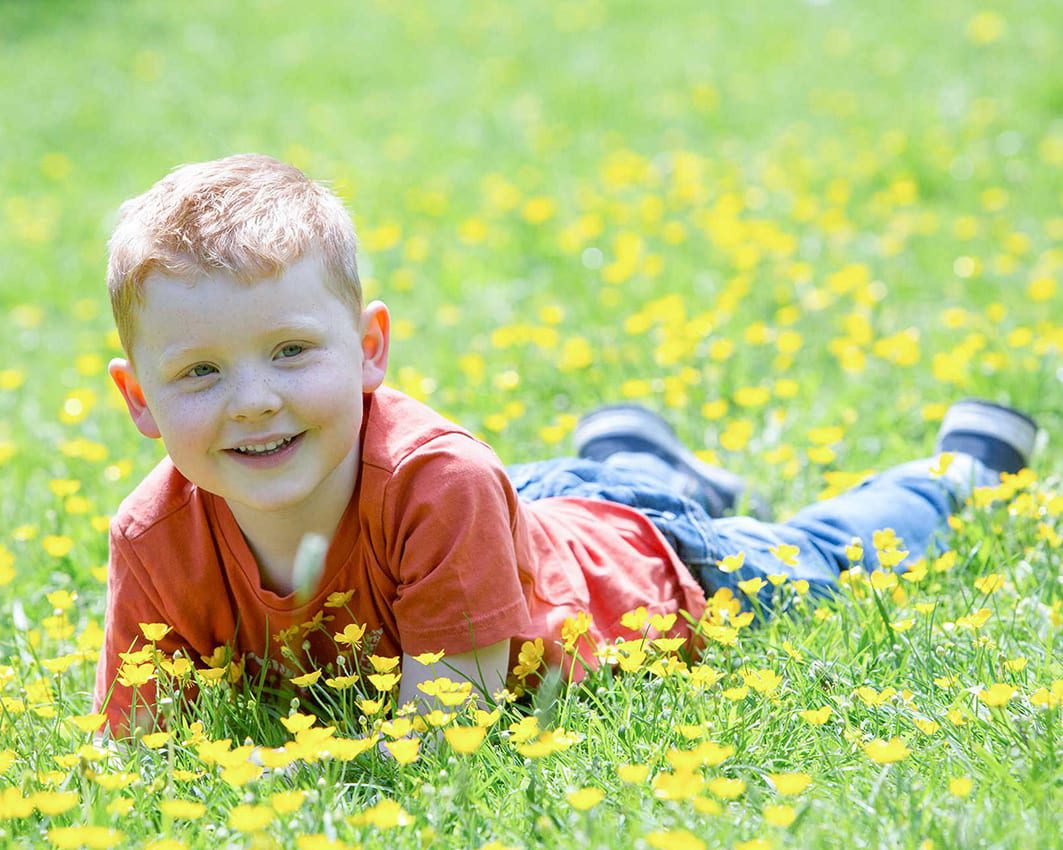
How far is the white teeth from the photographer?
226 centimetres

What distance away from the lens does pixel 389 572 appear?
94.4 inches

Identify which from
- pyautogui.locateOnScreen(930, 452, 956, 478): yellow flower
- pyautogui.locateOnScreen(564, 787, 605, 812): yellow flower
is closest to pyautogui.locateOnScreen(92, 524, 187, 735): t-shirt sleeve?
pyautogui.locateOnScreen(564, 787, 605, 812): yellow flower

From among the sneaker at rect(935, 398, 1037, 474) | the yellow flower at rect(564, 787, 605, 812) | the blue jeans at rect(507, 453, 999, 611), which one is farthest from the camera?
the sneaker at rect(935, 398, 1037, 474)

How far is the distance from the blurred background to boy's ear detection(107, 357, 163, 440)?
926 mm

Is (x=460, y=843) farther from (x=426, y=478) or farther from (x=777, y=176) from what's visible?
(x=777, y=176)

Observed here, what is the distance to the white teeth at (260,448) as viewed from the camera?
2262 mm

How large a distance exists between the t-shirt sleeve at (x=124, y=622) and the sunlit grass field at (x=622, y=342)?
0.08 m

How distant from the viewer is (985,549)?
283 cm

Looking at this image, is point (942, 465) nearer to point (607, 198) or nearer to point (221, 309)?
point (221, 309)

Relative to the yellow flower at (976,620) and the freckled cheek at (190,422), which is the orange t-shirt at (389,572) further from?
the yellow flower at (976,620)

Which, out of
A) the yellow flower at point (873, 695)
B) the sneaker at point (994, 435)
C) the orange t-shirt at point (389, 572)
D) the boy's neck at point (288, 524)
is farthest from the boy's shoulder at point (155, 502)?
the sneaker at point (994, 435)

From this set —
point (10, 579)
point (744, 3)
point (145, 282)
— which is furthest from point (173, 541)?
point (744, 3)

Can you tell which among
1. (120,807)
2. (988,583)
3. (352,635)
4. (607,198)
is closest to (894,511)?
(988,583)

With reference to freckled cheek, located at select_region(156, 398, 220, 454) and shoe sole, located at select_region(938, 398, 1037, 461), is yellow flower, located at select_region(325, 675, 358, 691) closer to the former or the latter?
freckled cheek, located at select_region(156, 398, 220, 454)
